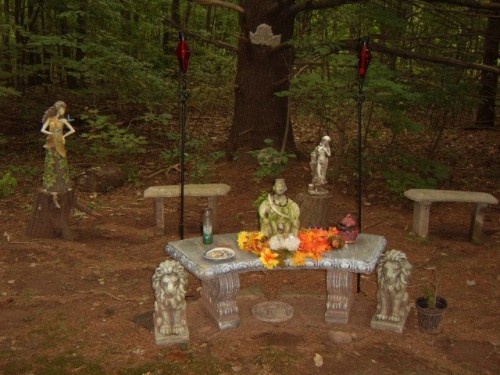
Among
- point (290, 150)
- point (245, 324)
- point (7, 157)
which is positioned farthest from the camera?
point (7, 157)

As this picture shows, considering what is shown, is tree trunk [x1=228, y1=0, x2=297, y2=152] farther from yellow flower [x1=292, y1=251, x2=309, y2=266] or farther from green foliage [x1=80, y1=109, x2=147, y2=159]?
yellow flower [x1=292, y1=251, x2=309, y2=266]

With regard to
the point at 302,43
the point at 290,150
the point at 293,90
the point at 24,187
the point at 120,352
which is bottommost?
the point at 120,352

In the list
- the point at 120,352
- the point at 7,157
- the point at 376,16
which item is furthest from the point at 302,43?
the point at 7,157

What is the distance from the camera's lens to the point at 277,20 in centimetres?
1011

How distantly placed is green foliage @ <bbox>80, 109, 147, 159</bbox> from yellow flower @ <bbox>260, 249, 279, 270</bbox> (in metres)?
5.83

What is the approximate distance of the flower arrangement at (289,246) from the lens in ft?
16.5

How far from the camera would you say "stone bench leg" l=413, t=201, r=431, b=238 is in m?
7.91

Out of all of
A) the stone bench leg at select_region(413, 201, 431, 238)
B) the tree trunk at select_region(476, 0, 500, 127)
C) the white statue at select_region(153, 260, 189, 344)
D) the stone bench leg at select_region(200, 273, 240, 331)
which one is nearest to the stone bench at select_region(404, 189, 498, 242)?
the stone bench leg at select_region(413, 201, 431, 238)

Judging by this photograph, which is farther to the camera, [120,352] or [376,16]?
[376,16]

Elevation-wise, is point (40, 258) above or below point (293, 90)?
below

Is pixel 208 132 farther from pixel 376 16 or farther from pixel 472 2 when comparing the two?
pixel 472 2

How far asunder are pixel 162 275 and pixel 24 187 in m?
6.61

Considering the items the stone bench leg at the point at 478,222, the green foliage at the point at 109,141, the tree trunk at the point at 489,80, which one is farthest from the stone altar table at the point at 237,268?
the tree trunk at the point at 489,80

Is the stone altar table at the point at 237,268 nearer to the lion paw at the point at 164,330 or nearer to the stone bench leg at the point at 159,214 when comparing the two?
the lion paw at the point at 164,330
